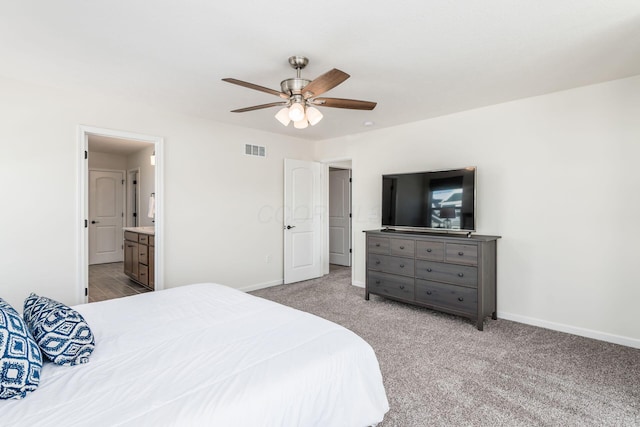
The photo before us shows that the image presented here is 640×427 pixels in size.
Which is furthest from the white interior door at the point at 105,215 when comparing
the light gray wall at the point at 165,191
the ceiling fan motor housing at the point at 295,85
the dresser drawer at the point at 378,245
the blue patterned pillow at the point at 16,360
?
the blue patterned pillow at the point at 16,360

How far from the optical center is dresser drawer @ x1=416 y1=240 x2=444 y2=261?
3.54 metres

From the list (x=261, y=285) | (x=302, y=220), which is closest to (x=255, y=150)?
(x=302, y=220)

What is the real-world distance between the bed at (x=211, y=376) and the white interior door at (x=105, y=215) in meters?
5.97

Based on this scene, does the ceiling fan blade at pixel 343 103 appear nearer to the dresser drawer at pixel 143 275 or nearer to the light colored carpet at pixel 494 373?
the light colored carpet at pixel 494 373

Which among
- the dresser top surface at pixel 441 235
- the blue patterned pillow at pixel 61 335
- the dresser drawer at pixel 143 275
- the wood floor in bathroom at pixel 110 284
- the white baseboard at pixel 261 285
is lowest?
the wood floor in bathroom at pixel 110 284

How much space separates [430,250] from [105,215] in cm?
691

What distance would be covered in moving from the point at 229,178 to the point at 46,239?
2.11m

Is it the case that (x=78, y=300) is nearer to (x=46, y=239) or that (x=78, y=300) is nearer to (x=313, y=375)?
(x=46, y=239)

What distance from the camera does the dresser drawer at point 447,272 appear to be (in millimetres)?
3311

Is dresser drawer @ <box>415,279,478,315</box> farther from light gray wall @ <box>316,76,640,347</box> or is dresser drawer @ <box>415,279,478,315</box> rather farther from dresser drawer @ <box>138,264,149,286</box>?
dresser drawer @ <box>138,264,149,286</box>

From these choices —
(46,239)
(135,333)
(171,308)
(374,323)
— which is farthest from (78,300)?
(374,323)

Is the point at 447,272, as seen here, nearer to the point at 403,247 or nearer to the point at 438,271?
the point at 438,271

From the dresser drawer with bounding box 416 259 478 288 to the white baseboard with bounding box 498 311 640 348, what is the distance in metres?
0.73

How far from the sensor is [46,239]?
3.11 m
